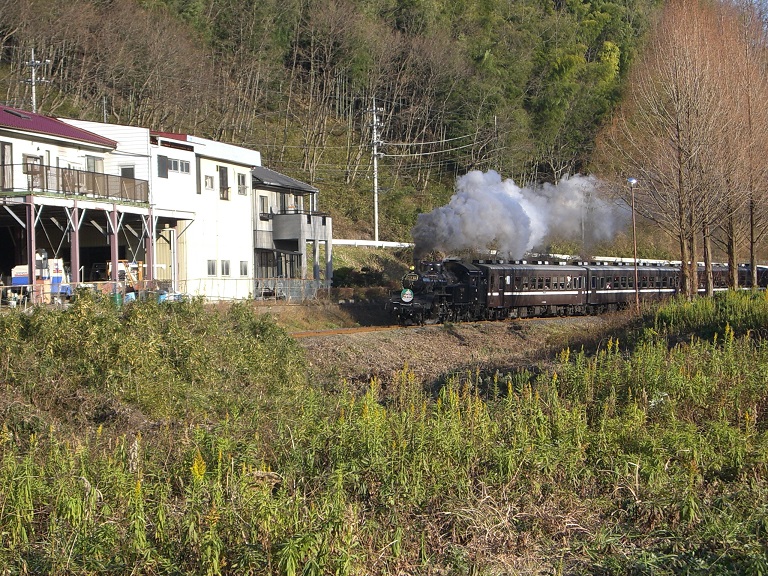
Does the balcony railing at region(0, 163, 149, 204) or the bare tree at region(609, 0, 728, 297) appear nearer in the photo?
the balcony railing at region(0, 163, 149, 204)

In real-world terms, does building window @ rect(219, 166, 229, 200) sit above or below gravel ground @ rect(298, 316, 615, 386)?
above

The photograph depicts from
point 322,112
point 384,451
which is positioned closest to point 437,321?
point 384,451

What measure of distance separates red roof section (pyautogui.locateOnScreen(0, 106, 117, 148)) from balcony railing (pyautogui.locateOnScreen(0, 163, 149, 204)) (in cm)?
112

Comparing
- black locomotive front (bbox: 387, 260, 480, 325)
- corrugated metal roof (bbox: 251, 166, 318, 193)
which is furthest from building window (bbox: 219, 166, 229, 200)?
black locomotive front (bbox: 387, 260, 480, 325)

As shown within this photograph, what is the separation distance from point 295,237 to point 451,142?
94.5ft

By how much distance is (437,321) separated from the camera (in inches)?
1171

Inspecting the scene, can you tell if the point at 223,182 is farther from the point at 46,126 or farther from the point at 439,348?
the point at 439,348

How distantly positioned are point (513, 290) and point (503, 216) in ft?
33.0

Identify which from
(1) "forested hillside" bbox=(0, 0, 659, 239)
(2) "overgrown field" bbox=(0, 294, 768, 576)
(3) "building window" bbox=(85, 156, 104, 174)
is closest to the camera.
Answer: (2) "overgrown field" bbox=(0, 294, 768, 576)

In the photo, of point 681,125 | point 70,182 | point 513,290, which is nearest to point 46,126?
point 70,182

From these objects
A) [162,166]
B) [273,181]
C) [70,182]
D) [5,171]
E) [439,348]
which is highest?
[273,181]

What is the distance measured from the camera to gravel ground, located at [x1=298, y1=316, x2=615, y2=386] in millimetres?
18844

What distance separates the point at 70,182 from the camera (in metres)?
25.6

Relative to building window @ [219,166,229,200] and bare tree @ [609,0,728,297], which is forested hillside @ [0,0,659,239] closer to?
building window @ [219,166,229,200]
